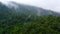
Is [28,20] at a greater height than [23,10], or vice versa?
[23,10]

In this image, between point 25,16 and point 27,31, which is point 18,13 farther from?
point 27,31

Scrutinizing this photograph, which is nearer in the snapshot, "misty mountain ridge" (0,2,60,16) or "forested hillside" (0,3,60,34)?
"forested hillside" (0,3,60,34)

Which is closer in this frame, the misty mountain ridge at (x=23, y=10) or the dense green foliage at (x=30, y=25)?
the dense green foliage at (x=30, y=25)

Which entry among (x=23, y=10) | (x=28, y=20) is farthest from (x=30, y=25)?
(x=23, y=10)

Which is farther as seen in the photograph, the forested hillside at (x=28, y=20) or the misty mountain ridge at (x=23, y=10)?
the misty mountain ridge at (x=23, y=10)

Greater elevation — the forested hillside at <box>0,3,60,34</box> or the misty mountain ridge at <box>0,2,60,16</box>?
the misty mountain ridge at <box>0,2,60,16</box>

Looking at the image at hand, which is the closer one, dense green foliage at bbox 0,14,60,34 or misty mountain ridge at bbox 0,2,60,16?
dense green foliage at bbox 0,14,60,34

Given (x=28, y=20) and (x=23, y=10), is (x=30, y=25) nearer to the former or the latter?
(x=28, y=20)

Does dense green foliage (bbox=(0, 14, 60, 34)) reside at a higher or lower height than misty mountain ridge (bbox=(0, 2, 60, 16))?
lower

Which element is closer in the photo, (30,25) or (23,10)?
(30,25)

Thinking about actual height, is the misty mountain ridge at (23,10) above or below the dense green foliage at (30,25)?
above
